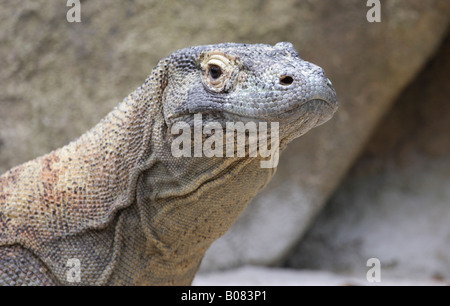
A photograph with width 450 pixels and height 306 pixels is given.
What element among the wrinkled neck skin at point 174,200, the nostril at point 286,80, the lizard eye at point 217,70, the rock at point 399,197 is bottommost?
the wrinkled neck skin at point 174,200

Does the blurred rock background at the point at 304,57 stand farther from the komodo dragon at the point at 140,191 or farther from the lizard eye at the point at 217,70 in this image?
the lizard eye at the point at 217,70

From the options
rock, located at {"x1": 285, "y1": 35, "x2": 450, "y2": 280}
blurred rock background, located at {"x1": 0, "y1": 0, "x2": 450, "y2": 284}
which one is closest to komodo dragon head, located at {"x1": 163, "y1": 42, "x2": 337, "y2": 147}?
blurred rock background, located at {"x1": 0, "y1": 0, "x2": 450, "y2": 284}

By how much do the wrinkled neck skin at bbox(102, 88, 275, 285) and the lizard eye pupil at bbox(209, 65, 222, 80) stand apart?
417 millimetres

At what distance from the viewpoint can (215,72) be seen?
9.14 ft

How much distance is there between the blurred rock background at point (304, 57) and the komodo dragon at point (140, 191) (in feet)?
8.38

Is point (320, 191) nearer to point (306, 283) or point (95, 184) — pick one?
point (306, 283)

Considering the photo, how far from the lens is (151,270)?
10.9 feet

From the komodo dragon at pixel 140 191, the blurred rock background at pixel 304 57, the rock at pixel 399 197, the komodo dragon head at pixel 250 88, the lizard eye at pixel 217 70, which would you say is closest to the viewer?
the komodo dragon head at pixel 250 88

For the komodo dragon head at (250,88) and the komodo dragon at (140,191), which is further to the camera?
the komodo dragon at (140,191)

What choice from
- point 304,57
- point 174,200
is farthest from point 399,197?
point 174,200

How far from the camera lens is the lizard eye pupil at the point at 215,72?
9.07 ft

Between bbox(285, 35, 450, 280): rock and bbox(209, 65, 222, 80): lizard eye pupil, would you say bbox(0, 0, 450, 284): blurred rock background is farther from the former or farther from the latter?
bbox(209, 65, 222, 80): lizard eye pupil

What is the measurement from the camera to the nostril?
8.49 ft

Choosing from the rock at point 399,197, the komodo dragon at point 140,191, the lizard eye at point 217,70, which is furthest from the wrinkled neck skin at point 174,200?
the rock at point 399,197
